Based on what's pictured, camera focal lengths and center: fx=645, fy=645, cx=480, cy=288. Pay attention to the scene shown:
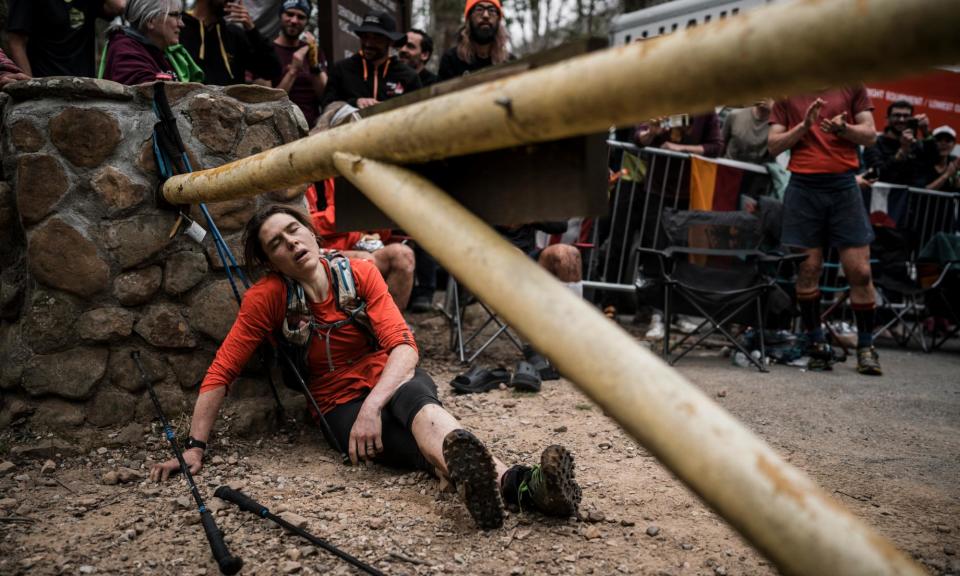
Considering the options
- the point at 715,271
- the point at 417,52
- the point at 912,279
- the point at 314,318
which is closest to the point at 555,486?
the point at 314,318

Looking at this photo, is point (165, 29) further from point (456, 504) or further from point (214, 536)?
point (456, 504)

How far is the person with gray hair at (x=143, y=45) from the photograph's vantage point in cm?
333

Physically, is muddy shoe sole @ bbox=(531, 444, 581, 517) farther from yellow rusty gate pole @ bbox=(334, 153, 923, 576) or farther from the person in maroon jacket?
the person in maroon jacket

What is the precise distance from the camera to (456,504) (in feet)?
7.89

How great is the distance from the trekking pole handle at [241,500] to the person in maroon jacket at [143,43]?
7.12ft

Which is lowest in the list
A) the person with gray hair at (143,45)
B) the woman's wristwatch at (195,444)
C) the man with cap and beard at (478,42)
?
the woman's wristwatch at (195,444)

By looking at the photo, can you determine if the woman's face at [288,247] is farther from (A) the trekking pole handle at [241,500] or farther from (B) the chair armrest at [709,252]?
(B) the chair armrest at [709,252]

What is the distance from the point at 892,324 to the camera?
639 cm

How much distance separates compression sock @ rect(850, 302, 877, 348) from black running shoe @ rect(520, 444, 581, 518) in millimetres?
3567

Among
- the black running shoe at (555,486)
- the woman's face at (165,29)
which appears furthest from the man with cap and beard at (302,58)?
the black running shoe at (555,486)

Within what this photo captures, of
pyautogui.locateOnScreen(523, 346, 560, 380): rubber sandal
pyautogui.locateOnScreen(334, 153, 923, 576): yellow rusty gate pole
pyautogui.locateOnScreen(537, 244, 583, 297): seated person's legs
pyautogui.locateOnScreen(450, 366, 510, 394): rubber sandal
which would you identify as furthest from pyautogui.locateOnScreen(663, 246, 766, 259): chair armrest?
pyautogui.locateOnScreen(334, 153, 923, 576): yellow rusty gate pole

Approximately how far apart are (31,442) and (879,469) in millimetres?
3675

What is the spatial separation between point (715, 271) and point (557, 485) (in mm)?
3390

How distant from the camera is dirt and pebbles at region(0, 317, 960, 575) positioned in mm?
2008
